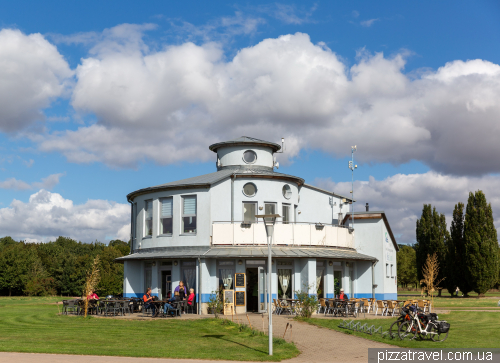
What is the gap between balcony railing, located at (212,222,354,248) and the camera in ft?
92.0

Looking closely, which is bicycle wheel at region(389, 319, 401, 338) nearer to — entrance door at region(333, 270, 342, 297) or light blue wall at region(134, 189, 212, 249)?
entrance door at region(333, 270, 342, 297)

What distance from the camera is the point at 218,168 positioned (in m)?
33.6

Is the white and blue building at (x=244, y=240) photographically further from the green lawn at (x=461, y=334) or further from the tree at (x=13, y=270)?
the tree at (x=13, y=270)

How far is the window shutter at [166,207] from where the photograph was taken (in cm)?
2958

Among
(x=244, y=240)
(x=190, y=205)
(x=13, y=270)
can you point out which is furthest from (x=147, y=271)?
(x=13, y=270)

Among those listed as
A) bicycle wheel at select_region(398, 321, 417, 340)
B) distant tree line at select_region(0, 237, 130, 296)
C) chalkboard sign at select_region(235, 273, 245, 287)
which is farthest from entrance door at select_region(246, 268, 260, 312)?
distant tree line at select_region(0, 237, 130, 296)

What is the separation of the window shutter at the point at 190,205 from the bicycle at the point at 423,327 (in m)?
15.1

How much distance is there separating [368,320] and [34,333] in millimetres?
13046

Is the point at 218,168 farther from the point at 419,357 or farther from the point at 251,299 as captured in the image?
the point at 419,357

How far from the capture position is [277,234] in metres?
28.5

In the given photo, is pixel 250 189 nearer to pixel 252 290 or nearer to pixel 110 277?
pixel 252 290

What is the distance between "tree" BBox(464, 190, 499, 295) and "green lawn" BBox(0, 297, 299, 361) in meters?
43.7

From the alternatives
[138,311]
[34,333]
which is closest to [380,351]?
[34,333]

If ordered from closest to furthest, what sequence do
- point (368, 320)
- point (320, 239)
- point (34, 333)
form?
point (34, 333), point (368, 320), point (320, 239)
